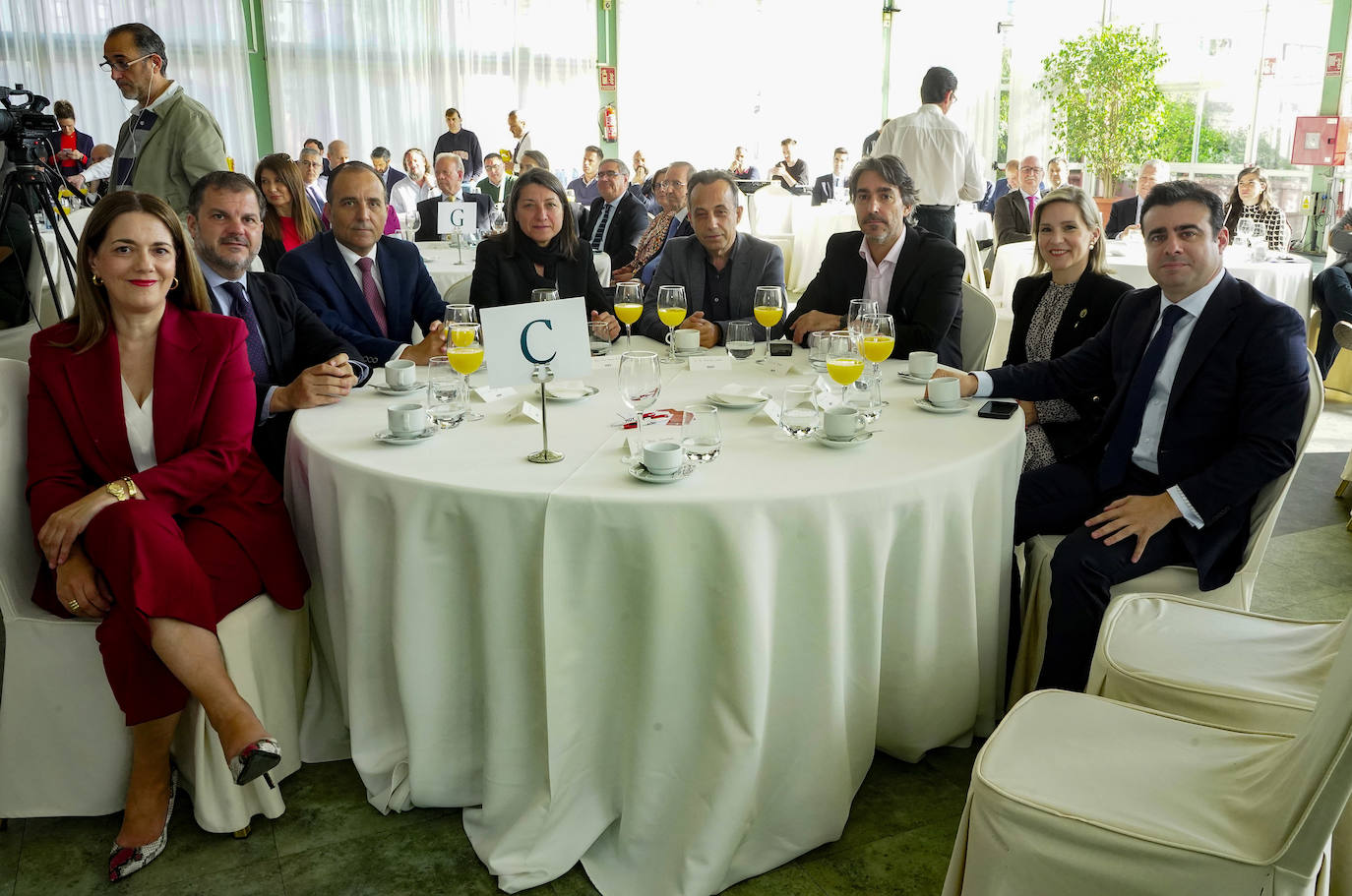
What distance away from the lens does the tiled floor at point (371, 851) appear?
186cm

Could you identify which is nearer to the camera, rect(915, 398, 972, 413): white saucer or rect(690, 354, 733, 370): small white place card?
rect(915, 398, 972, 413): white saucer

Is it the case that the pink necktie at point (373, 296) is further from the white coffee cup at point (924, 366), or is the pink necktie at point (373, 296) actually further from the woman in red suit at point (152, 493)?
the white coffee cup at point (924, 366)

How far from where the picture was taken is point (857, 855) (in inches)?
75.5

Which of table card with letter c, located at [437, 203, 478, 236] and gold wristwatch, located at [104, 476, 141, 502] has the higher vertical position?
table card with letter c, located at [437, 203, 478, 236]

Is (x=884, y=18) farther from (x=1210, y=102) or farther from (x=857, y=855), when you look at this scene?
(x=857, y=855)

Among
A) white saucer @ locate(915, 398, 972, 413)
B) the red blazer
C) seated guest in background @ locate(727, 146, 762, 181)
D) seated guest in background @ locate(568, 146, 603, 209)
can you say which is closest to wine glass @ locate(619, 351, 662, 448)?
white saucer @ locate(915, 398, 972, 413)

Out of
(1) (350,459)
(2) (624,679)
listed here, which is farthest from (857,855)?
(1) (350,459)

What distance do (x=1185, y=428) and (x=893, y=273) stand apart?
1.24m

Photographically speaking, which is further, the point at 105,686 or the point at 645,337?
the point at 645,337

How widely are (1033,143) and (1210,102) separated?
7.18ft

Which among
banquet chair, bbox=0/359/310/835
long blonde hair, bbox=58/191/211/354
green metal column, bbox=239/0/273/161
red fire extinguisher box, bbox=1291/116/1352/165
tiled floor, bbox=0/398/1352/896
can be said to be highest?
green metal column, bbox=239/0/273/161

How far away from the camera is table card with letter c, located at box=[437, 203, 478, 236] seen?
17.6ft

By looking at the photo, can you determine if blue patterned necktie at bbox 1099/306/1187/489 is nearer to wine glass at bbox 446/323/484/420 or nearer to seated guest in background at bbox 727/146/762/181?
wine glass at bbox 446/323/484/420

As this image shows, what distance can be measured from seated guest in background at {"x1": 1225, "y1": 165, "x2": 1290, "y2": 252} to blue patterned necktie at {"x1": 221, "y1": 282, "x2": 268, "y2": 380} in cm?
597
